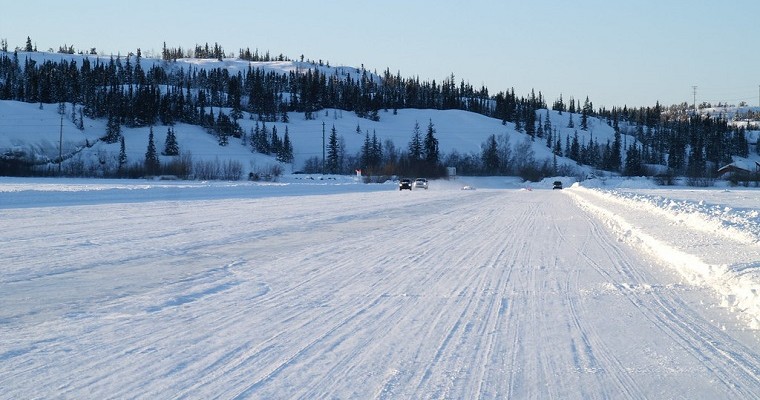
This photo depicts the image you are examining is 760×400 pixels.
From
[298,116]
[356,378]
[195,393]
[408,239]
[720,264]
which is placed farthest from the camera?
[298,116]

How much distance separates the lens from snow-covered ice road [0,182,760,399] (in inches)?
193

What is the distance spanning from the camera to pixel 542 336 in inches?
251

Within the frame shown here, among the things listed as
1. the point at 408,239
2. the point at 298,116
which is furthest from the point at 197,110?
the point at 408,239

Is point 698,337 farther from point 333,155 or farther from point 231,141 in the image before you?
point 231,141

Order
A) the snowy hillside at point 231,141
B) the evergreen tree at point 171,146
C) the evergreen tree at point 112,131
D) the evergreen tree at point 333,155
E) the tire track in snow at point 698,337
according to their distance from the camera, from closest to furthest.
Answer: the tire track in snow at point 698,337 → the snowy hillside at point 231,141 → the evergreen tree at point 171,146 → the evergreen tree at point 112,131 → the evergreen tree at point 333,155

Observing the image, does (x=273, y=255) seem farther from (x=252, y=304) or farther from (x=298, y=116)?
(x=298, y=116)

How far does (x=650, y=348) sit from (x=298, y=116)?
178762 millimetres

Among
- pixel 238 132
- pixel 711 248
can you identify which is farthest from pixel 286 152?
pixel 711 248

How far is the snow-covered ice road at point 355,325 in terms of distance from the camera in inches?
193

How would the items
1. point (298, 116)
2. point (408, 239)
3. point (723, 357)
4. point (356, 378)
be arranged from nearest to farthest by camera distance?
point (356, 378) → point (723, 357) → point (408, 239) → point (298, 116)

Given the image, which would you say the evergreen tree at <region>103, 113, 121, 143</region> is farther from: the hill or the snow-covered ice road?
the snow-covered ice road

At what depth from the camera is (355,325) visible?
6691 mm

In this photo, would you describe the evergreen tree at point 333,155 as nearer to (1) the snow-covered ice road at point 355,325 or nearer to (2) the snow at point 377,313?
(2) the snow at point 377,313

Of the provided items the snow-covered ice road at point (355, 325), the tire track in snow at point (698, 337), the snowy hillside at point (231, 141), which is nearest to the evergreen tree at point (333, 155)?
the snowy hillside at point (231, 141)
